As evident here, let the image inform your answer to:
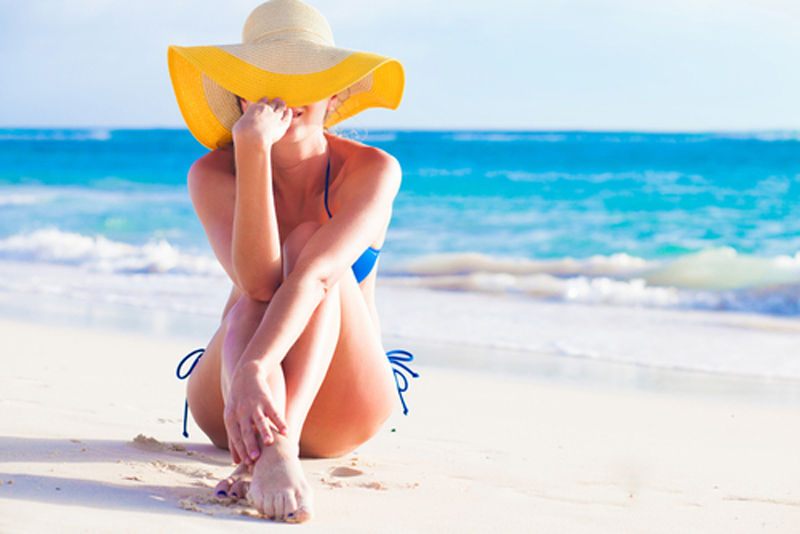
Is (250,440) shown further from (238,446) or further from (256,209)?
(256,209)

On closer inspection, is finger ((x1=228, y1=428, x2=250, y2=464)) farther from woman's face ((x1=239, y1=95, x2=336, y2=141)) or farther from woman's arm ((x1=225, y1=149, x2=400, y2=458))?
woman's face ((x1=239, y1=95, x2=336, y2=141))

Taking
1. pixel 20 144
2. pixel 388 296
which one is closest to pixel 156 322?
pixel 388 296

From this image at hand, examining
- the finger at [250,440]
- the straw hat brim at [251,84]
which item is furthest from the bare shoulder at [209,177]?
the finger at [250,440]

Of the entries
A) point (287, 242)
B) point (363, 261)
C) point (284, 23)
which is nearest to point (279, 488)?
point (287, 242)

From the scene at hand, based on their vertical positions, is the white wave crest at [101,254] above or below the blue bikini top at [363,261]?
below

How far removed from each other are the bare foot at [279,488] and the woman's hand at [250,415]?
31 millimetres

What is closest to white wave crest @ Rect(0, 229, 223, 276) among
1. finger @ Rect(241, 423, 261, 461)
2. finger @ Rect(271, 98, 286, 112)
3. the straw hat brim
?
the straw hat brim

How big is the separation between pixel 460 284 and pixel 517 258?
195cm

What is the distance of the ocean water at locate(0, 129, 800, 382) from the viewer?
7.25m

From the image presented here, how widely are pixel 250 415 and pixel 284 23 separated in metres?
1.10

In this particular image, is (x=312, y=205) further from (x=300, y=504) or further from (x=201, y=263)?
(x=201, y=263)

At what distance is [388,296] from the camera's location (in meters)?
6.77

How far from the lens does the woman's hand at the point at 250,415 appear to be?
1.61 meters

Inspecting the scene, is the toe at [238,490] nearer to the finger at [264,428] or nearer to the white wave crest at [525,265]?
the finger at [264,428]
